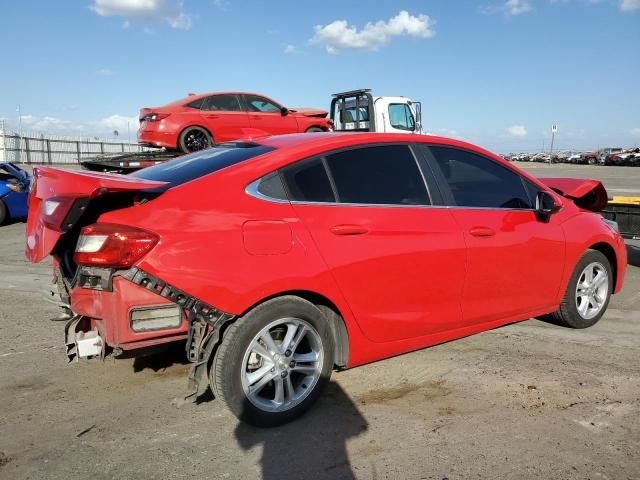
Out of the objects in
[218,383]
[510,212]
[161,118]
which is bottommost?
[218,383]

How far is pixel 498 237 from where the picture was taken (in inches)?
154

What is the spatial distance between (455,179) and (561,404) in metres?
1.62

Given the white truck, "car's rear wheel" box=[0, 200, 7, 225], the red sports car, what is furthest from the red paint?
the white truck

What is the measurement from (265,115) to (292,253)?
9144 mm

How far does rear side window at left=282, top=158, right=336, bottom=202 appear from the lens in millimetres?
3199

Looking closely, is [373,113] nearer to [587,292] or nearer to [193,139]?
[193,139]

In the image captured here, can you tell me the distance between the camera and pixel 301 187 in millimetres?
3230

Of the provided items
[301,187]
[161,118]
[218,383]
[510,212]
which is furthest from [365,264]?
[161,118]

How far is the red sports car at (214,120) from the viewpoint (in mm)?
10539

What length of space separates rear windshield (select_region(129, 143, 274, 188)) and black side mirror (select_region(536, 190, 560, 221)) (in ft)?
7.19

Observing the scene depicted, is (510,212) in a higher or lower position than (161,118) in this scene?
lower

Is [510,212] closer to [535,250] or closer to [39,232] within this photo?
[535,250]

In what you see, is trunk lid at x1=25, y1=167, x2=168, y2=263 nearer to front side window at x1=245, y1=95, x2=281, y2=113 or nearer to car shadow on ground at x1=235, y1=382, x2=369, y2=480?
car shadow on ground at x1=235, y1=382, x2=369, y2=480

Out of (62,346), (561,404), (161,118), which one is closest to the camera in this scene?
(561,404)
